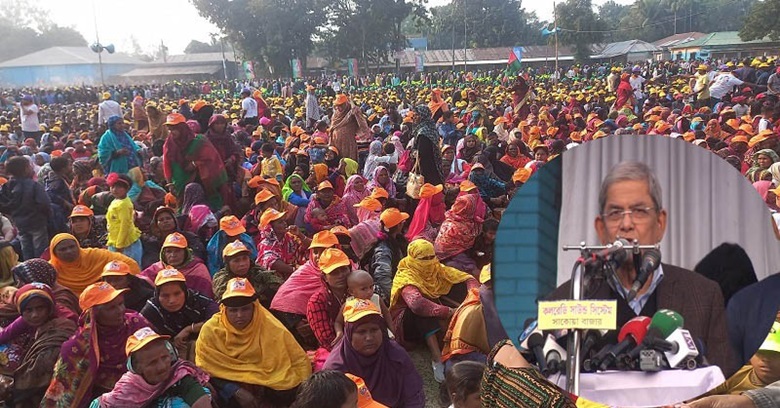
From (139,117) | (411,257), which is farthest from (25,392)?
(139,117)

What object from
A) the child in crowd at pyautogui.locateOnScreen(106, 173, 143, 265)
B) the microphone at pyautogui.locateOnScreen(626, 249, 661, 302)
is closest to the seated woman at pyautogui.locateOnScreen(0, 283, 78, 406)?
the child in crowd at pyautogui.locateOnScreen(106, 173, 143, 265)

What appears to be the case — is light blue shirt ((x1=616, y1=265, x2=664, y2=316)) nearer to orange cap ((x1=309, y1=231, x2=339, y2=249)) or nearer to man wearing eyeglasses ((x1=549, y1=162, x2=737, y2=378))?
man wearing eyeglasses ((x1=549, y1=162, x2=737, y2=378))

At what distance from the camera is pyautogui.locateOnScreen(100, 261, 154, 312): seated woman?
3883 mm

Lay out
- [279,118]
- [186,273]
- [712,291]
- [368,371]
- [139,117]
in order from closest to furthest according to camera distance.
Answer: [712,291] < [368,371] < [186,273] < [139,117] < [279,118]

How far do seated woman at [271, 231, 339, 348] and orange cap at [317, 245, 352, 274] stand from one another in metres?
0.21

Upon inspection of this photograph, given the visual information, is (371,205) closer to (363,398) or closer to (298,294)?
(298,294)

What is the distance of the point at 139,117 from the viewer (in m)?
12.2

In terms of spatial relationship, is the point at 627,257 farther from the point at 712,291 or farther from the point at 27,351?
the point at 27,351

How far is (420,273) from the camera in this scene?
169 inches

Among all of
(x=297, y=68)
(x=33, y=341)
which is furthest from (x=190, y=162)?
(x=297, y=68)

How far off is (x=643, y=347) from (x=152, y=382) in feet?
7.94

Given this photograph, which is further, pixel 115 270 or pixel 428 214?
pixel 428 214

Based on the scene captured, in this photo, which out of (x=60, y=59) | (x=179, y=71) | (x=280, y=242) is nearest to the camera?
(x=280, y=242)

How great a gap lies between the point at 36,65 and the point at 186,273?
64294 mm
